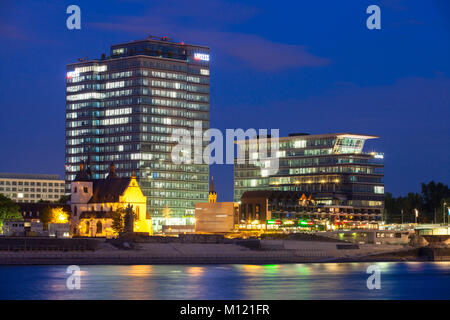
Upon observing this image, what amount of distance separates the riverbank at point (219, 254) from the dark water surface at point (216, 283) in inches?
237

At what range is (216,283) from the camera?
11369 centimetres

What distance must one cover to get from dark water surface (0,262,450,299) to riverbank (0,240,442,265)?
6024 millimetres

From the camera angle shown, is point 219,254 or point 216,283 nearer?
point 216,283

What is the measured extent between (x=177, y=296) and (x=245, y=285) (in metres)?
17.1

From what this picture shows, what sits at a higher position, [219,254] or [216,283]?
[216,283]

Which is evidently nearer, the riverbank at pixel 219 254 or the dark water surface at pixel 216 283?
the dark water surface at pixel 216 283

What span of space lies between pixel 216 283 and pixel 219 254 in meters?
58.6

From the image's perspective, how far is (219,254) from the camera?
17225cm

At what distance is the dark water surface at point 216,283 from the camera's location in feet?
326

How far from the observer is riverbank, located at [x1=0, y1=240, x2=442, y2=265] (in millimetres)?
151750

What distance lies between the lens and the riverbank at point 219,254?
498ft
